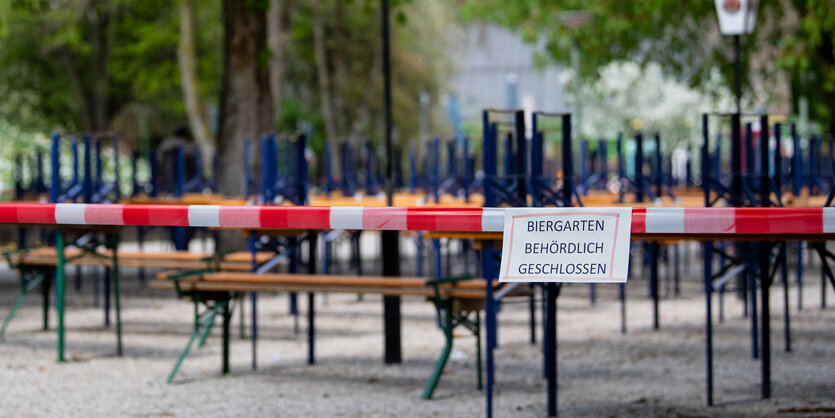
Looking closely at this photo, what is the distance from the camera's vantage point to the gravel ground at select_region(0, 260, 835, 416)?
771cm

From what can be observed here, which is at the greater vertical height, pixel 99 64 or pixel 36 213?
pixel 99 64

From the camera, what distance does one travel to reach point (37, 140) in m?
31.1

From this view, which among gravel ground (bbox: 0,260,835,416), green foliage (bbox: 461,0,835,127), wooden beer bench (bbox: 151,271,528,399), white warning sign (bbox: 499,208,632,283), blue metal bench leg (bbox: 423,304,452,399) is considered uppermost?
green foliage (bbox: 461,0,835,127)

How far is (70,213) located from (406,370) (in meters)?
3.53

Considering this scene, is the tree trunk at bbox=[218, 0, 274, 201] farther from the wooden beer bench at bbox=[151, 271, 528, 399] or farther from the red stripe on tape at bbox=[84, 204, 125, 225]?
the red stripe on tape at bbox=[84, 204, 125, 225]

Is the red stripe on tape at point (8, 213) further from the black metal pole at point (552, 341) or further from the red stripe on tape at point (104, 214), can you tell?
the black metal pole at point (552, 341)

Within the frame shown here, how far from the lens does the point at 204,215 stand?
591 cm

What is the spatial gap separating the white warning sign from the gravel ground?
7.27 ft

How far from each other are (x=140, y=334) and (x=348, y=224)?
20.9 ft

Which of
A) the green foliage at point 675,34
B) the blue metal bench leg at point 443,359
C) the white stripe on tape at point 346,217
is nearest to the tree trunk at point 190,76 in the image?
the green foliage at point 675,34

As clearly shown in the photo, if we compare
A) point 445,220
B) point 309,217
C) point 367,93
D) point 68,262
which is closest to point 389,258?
point 68,262

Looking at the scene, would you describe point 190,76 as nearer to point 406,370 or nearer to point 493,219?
point 406,370

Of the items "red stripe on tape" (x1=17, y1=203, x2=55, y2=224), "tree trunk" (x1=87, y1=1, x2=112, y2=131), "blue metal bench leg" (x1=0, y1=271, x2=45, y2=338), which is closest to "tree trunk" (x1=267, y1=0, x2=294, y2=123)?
"tree trunk" (x1=87, y1=1, x2=112, y2=131)

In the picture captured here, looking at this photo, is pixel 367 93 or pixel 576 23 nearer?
pixel 576 23
